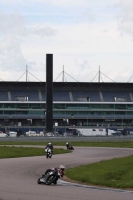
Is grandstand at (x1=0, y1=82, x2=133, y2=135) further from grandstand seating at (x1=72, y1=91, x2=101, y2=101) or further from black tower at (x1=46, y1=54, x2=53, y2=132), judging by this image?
black tower at (x1=46, y1=54, x2=53, y2=132)

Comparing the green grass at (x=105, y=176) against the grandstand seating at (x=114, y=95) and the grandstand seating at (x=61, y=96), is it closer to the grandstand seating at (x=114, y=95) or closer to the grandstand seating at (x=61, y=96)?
the grandstand seating at (x=61, y=96)

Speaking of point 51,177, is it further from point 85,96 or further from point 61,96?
point 85,96

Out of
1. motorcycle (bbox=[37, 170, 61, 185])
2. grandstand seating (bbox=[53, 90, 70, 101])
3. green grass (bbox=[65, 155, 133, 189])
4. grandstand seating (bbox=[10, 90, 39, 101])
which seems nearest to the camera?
motorcycle (bbox=[37, 170, 61, 185])

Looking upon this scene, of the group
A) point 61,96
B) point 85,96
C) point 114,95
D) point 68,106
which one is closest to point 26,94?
point 61,96

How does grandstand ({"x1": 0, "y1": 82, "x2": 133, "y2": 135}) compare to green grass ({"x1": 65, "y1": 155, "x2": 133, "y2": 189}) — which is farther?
grandstand ({"x1": 0, "y1": 82, "x2": 133, "y2": 135})

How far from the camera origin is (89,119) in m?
136

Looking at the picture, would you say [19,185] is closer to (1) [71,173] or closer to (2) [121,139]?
(1) [71,173]

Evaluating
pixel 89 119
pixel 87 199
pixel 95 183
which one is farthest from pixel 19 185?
pixel 89 119

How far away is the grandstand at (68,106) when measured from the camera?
439 feet

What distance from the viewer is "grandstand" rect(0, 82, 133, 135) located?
134 meters

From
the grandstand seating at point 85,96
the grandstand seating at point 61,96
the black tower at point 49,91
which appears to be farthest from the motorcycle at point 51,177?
the grandstand seating at point 85,96

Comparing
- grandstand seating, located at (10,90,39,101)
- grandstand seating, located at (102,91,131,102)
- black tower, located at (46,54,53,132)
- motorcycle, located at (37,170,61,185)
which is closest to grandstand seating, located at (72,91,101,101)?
grandstand seating, located at (102,91,131,102)

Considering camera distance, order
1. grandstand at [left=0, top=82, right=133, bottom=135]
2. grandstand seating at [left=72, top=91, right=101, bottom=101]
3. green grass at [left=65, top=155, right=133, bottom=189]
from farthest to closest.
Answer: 1. grandstand seating at [left=72, top=91, right=101, bottom=101]
2. grandstand at [left=0, top=82, right=133, bottom=135]
3. green grass at [left=65, top=155, right=133, bottom=189]

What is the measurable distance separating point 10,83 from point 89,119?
70.1 ft
